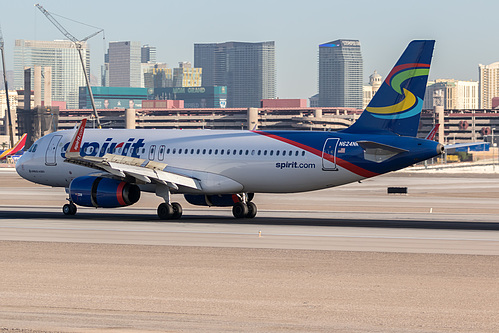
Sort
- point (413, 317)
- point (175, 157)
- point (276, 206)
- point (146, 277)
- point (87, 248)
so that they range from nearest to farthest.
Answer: point (413, 317), point (146, 277), point (87, 248), point (175, 157), point (276, 206)

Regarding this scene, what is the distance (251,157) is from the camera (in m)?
43.2

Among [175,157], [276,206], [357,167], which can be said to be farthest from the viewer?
[276,206]

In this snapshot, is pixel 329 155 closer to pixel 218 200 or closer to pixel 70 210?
pixel 218 200

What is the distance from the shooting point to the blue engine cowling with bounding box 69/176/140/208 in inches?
1631

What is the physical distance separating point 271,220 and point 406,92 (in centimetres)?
942

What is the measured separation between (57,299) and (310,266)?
8924 mm

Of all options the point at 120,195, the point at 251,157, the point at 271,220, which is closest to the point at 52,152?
the point at 120,195

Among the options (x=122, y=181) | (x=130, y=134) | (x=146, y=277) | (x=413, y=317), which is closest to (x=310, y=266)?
(x=146, y=277)

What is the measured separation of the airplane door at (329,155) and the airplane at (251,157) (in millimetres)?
48

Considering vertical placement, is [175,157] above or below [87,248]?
above

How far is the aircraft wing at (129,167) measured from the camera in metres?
40.8

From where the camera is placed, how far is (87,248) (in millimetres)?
30844

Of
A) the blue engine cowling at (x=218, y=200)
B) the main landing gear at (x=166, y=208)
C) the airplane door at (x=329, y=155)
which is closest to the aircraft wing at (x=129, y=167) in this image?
the main landing gear at (x=166, y=208)

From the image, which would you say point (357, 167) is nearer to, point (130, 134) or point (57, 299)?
point (130, 134)
